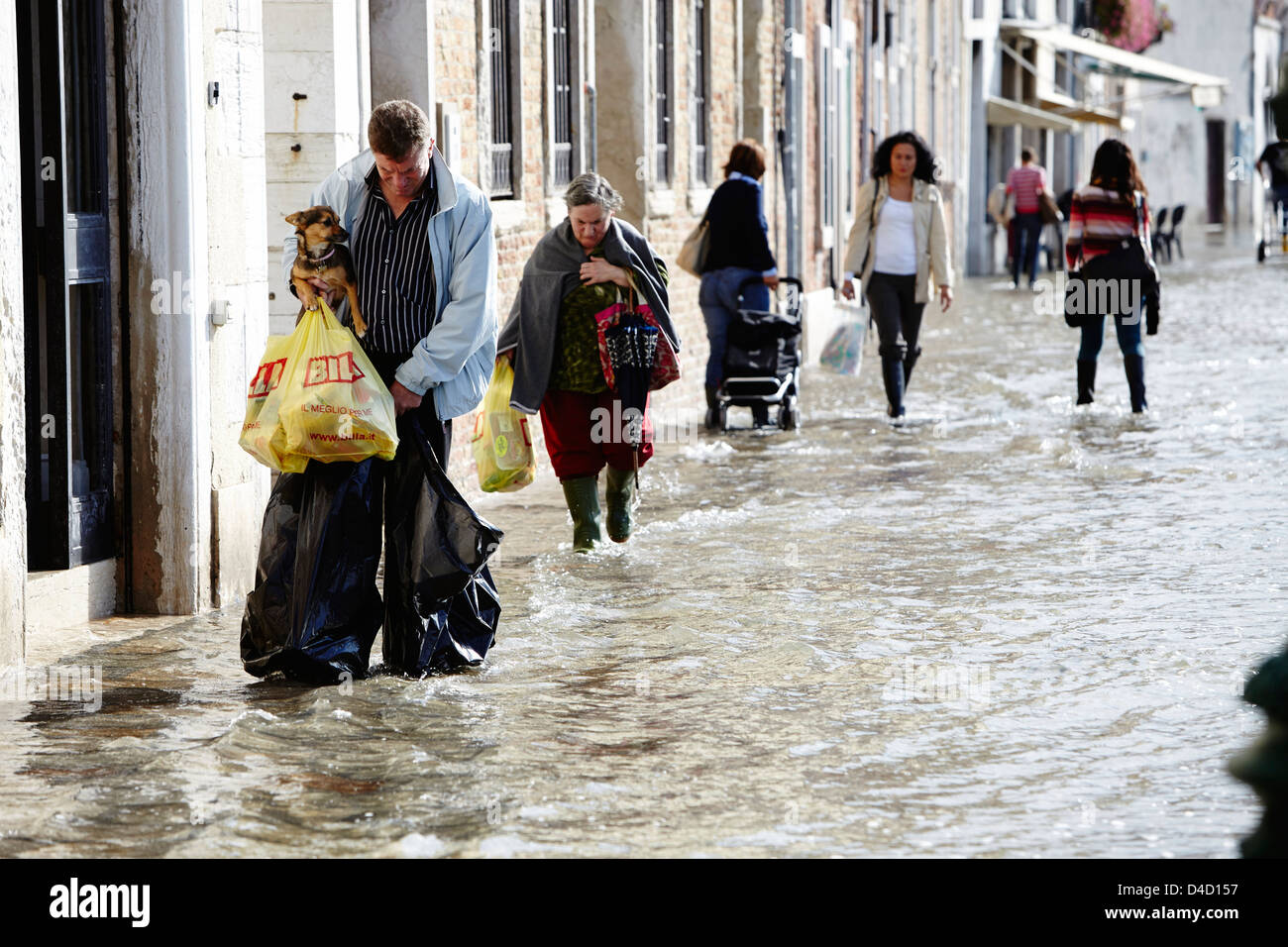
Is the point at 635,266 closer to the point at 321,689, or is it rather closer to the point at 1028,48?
the point at 321,689

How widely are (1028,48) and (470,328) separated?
3595cm

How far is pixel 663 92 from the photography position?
49.5ft

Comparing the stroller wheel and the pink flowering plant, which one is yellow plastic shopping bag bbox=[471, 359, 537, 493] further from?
the pink flowering plant

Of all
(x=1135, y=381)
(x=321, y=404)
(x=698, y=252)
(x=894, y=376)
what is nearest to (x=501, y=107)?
(x=698, y=252)

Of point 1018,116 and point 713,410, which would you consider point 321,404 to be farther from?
point 1018,116

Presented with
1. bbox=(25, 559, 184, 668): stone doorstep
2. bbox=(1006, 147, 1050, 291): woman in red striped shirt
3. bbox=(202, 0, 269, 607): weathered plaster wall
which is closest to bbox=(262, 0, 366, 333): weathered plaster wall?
bbox=(202, 0, 269, 607): weathered plaster wall

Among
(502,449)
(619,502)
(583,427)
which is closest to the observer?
(502,449)

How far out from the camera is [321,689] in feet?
20.9

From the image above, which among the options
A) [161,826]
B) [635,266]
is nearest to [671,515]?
[635,266]

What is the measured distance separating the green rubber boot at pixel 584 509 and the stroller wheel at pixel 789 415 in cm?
442

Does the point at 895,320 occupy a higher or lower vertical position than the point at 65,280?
lower

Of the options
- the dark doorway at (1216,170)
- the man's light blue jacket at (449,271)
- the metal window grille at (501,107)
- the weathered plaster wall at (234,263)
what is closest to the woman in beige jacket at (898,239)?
the metal window grille at (501,107)

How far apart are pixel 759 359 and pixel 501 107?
238cm
